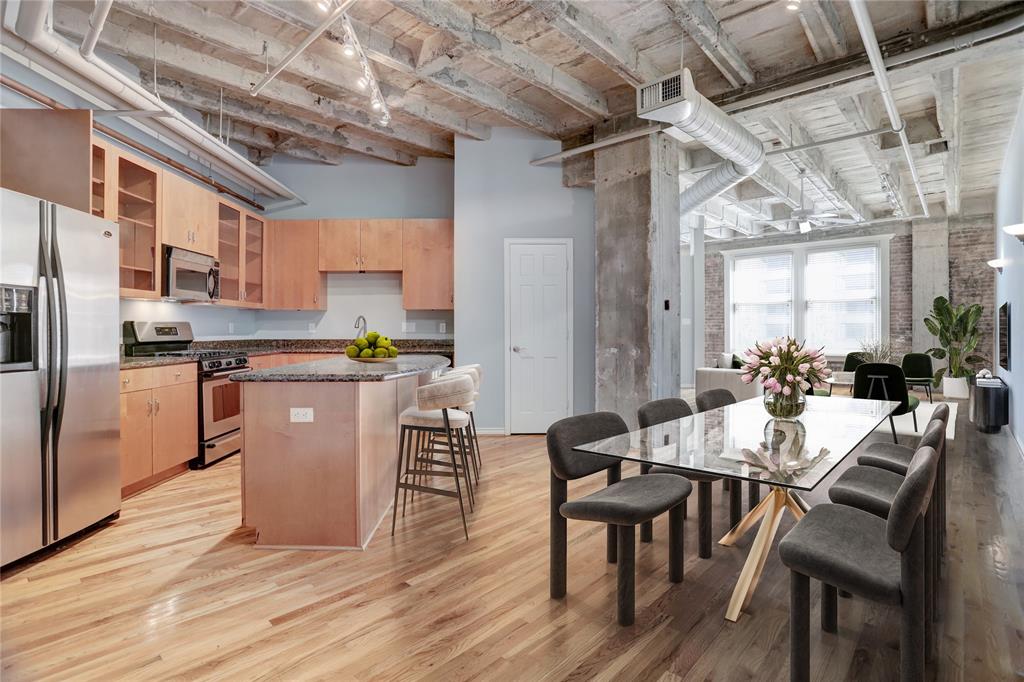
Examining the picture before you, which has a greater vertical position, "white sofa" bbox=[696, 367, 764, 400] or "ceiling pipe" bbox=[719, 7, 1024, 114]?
"ceiling pipe" bbox=[719, 7, 1024, 114]

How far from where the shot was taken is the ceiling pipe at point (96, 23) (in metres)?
2.72

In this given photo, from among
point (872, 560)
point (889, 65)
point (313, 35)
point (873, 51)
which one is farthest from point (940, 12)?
point (313, 35)

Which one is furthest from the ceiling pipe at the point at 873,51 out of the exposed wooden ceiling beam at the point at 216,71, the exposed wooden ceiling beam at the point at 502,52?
the exposed wooden ceiling beam at the point at 216,71

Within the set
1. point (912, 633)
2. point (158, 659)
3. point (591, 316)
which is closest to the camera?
point (912, 633)

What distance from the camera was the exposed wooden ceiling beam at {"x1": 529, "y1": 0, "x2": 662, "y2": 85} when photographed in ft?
11.2

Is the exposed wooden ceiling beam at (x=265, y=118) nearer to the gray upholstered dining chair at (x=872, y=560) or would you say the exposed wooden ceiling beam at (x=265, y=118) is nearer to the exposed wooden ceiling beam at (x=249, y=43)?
the exposed wooden ceiling beam at (x=249, y=43)

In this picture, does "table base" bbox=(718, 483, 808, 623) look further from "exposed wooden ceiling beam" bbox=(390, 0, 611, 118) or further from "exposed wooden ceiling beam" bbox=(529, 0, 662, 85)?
"exposed wooden ceiling beam" bbox=(390, 0, 611, 118)

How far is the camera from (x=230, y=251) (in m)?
5.61

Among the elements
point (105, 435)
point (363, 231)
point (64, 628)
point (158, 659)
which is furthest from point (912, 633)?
point (363, 231)

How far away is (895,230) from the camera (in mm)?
9617

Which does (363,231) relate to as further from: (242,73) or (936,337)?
(936,337)

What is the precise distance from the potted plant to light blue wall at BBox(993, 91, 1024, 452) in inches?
85.8

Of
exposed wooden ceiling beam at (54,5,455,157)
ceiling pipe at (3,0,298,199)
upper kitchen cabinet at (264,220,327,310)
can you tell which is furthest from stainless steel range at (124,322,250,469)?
exposed wooden ceiling beam at (54,5,455,157)

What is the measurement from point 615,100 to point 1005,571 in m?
4.45
